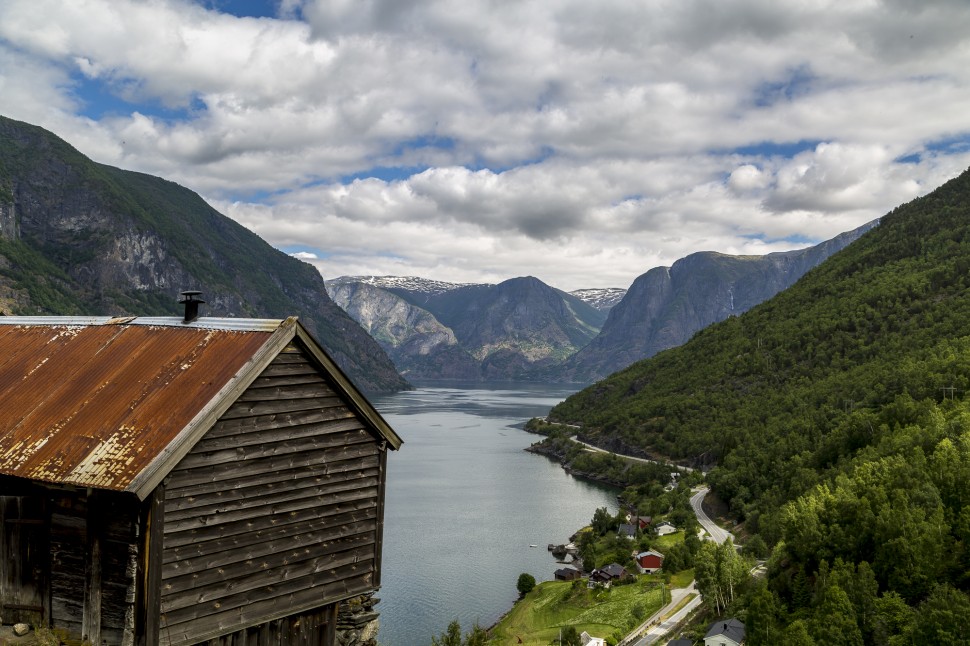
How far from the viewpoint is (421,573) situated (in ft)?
242

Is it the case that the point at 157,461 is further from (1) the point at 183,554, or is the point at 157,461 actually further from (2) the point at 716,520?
(2) the point at 716,520

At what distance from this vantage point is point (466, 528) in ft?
308

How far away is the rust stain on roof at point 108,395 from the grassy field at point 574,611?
47.8 metres

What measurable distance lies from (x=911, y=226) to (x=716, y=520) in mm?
134047

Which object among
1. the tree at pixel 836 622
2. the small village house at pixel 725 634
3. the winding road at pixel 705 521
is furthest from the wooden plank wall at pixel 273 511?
the winding road at pixel 705 521

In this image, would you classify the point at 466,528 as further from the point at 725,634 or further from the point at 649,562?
the point at 725,634

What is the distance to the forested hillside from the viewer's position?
2067 inches

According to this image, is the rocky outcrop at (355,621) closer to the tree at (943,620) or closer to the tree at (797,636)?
the tree at (797,636)

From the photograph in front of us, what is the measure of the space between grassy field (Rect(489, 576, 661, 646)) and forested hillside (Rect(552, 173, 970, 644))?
34.5 feet

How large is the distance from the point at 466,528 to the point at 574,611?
29481 millimetres

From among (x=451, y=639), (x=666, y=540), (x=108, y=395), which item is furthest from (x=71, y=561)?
(x=666, y=540)

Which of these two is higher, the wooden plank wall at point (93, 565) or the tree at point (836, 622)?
the wooden plank wall at point (93, 565)

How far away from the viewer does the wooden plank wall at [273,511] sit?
12.3 metres

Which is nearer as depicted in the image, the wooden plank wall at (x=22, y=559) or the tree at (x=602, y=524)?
the wooden plank wall at (x=22, y=559)
